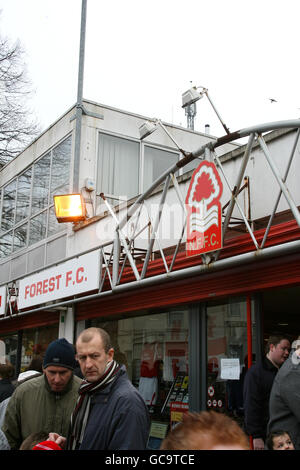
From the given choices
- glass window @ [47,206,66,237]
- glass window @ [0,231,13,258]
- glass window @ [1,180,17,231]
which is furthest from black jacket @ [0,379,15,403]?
glass window @ [1,180,17,231]

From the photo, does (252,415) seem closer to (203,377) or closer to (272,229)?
(203,377)

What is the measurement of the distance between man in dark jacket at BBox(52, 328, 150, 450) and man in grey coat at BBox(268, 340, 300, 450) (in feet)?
4.71

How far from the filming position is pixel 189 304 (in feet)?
23.5

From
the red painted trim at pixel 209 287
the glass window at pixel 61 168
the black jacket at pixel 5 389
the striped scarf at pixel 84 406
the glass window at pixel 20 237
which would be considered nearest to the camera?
the striped scarf at pixel 84 406

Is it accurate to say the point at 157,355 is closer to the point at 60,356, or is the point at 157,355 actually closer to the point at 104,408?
the point at 60,356

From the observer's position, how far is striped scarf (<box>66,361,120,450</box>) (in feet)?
10.1

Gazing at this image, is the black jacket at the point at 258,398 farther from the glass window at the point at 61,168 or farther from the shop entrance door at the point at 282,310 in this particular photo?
the glass window at the point at 61,168

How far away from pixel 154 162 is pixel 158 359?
5212 millimetres

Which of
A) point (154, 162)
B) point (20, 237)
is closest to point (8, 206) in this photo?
point (20, 237)

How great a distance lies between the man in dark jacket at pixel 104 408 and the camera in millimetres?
2834

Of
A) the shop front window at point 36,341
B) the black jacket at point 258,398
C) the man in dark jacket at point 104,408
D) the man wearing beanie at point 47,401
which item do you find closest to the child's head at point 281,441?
the black jacket at point 258,398

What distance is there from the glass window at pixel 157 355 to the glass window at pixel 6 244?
19.3ft
